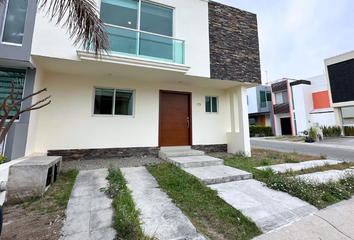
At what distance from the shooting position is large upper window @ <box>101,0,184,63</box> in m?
4.81

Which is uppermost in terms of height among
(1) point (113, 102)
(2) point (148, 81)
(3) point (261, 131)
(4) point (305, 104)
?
(4) point (305, 104)

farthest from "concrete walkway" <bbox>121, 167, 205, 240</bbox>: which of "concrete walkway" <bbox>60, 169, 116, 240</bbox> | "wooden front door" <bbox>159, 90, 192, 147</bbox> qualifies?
"wooden front door" <bbox>159, 90, 192, 147</bbox>

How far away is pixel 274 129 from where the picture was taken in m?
20.2

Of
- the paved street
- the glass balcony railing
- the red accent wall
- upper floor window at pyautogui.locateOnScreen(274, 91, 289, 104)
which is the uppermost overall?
upper floor window at pyautogui.locateOnScreen(274, 91, 289, 104)

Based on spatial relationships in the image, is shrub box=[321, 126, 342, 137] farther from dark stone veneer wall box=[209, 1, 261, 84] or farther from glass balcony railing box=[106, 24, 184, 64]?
glass balcony railing box=[106, 24, 184, 64]

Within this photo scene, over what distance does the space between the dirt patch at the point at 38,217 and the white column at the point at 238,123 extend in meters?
5.89

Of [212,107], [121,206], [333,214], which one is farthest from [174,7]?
[333,214]

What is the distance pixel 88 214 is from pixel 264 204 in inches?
99.7

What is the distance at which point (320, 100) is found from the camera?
17172 millimetres

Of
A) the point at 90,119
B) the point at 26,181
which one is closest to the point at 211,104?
the point at 90,119

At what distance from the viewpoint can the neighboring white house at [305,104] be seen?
1667 cm

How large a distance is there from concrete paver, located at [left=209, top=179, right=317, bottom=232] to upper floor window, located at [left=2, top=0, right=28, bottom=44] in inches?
235

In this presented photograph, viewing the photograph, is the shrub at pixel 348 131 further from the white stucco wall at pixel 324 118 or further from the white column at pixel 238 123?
the white column at pixel 238 123

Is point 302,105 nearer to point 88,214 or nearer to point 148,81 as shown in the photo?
point 148,81
